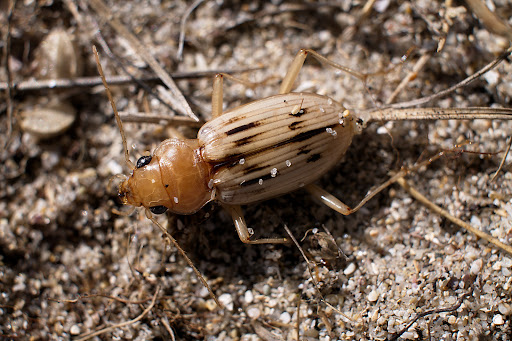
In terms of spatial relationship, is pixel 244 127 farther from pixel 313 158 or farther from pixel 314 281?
pixel 314 281

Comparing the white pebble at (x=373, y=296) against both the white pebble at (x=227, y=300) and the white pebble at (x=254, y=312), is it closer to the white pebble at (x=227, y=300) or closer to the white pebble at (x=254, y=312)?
the white pebble at (x=254, y=312)

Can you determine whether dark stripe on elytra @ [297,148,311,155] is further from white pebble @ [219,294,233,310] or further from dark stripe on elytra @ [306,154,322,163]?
white pebble @ [219,294,233,310]

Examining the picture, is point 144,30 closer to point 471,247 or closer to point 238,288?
point 238,288

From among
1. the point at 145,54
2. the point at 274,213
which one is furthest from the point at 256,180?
the point at 145,54

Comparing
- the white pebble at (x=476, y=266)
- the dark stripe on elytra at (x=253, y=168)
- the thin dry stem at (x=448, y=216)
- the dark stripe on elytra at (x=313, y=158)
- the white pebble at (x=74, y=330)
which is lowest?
the white pebble at (x=74, y=330)

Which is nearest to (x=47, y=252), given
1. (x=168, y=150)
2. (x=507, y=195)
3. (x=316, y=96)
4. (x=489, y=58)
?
(x=168, y=150)

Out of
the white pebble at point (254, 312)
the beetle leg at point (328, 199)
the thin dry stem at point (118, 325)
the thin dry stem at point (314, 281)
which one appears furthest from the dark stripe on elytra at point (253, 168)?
the thin dry stem at point (118, 325)
